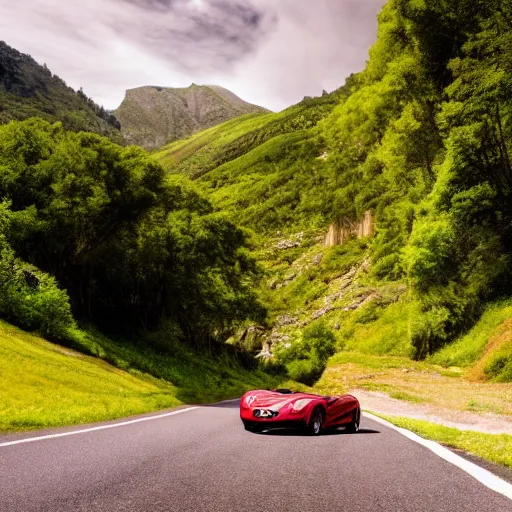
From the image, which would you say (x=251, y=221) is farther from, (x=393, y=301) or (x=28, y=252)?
(x=28, y=252)

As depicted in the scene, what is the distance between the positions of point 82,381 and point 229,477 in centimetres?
1588

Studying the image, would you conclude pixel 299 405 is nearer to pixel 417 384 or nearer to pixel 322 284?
pixel 417 384

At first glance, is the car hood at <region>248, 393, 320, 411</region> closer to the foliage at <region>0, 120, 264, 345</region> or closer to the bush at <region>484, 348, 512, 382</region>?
the bush at <region>484, 348, 512, 382</region>

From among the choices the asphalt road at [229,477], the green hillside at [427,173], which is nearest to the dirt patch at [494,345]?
the green hillside at [427,173]

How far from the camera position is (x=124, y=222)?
3656cm

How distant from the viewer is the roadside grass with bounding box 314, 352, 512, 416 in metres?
20.0

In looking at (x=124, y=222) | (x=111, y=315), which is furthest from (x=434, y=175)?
(x=111, y=315)

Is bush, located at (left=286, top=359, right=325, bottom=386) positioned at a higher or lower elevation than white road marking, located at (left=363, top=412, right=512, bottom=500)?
lower

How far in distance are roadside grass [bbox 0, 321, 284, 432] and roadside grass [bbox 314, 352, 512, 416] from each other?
889cm

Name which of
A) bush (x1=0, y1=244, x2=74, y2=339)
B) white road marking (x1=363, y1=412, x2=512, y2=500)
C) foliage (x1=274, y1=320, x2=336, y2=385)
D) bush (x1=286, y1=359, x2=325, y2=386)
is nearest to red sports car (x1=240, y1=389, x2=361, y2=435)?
white road marking (x1=363, y1=412, x2=512, y2=500)

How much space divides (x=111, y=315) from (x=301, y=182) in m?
90.3

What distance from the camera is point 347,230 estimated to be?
80.8m

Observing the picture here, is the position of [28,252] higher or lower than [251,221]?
A: lower

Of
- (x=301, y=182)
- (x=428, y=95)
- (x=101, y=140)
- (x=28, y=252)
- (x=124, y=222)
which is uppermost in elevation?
(x=301, y=182)
